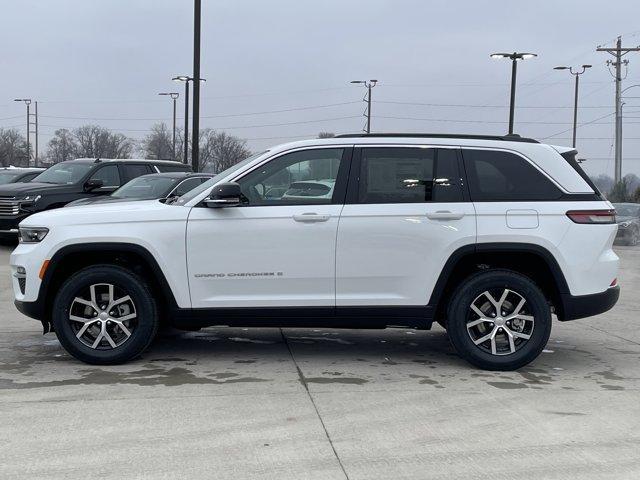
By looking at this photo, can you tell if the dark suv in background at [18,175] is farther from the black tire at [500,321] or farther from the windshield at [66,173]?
the black tire at [500,321]

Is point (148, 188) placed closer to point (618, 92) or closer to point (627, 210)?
point (627, 210)

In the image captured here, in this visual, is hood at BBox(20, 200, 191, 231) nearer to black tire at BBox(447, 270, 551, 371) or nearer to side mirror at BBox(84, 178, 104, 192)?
black tire at BBox(447, 270, 551, 371)

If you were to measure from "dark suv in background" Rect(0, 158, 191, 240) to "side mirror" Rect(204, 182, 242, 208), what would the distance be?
31.4ft

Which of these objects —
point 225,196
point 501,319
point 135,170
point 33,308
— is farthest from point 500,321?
point 135,170

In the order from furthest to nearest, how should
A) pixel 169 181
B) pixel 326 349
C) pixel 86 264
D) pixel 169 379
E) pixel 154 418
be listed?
1. pixel 169 181
2. pixel 326 349
3. pixel 86 264
4. pixel 169 379
5. pixel 154 418

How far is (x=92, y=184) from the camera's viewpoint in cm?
1503

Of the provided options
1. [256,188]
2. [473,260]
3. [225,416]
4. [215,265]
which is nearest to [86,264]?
[215,265]

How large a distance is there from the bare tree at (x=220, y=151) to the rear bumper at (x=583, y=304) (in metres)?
55.9

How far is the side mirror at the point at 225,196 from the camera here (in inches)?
235

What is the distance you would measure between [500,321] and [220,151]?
60.8m

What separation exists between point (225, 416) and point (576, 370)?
315 centimetres

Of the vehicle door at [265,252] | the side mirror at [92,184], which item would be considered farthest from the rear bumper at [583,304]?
the side mirror at [92,184]

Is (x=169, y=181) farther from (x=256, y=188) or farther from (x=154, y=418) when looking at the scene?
(x=154, y=418)

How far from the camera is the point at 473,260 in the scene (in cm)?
624
